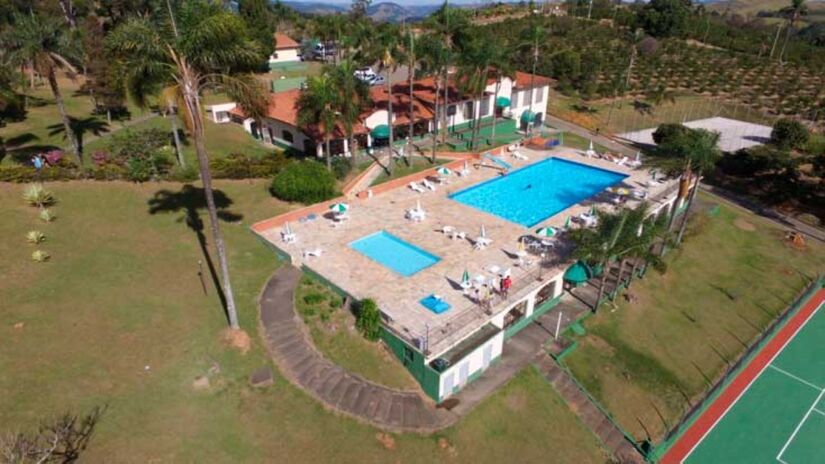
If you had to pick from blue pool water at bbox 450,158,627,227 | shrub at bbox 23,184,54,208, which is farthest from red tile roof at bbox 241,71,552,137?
shrub at bbox 23,184,54,208


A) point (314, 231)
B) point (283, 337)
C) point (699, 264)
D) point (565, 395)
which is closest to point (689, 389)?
point (565, 395)

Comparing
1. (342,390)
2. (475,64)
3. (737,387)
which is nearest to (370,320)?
(342,390)

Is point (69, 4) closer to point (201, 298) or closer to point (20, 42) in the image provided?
point (20, 42)

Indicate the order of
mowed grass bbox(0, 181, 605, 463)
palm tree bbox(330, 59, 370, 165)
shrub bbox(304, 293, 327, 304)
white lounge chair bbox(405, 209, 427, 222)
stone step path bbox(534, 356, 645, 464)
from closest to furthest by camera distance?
mowed grass bbox(0, 181, 605, 463), stone step path bbox(534, 356, 645, 464), shrub bbox(304, 293, 327, 304), white lounge chair bbox(405, 209, 427, 222), palm tree bbox(330, 59, 370, 165)

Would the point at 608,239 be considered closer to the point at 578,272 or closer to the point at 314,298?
the point at 578,272

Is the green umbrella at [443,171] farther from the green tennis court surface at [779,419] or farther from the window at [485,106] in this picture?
the green tennis court surface at [779,419]

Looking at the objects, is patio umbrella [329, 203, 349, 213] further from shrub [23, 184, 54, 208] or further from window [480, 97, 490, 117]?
window [480, 97, 490, 117]

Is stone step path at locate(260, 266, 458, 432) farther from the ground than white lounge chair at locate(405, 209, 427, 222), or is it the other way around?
white lounge chair at locate(405, 209, 427, 222)
